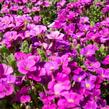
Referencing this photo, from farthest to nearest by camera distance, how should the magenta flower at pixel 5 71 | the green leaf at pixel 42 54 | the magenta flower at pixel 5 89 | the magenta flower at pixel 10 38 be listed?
the magenta flower at pixel 10 38 → the green leaf at pixel 42 54 → the magenta flower at pixel 5 71 → the magenta flower at pixel 5 89

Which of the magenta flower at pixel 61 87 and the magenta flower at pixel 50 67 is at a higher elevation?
the magenta flower at pixel 50 67

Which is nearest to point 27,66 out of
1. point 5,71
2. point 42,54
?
point 5,71

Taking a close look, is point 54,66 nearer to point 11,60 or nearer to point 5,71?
point 5,71

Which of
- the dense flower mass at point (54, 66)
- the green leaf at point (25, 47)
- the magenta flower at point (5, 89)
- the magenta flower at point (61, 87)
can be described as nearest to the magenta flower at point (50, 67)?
the dense flower mass at point (54, 66)

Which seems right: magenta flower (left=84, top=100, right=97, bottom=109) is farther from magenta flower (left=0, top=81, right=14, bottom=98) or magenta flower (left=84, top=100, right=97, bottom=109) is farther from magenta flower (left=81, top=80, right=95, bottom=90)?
magenta flower (left=0, top=81, right=14, bottom=98)

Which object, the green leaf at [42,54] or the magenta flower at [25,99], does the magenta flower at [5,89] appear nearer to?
the magenta flower at [25,99]

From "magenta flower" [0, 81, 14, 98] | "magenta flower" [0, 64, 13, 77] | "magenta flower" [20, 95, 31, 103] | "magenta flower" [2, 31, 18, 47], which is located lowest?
"magenta flower" [20, 95, 31, 103]

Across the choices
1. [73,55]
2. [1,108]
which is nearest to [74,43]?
[73,55]

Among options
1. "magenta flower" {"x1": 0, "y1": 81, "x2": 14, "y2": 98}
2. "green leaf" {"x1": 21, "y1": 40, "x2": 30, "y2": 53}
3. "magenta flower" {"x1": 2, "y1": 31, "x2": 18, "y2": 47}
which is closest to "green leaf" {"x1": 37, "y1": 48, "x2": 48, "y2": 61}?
"green leaf" {"x1": 21, "y1": 40, "x2": 30, "y2": 53}
